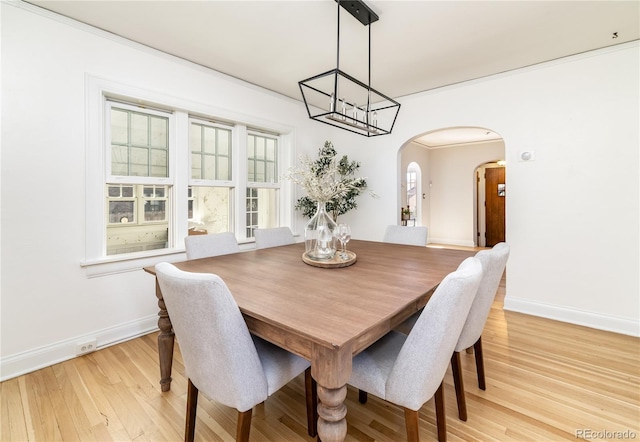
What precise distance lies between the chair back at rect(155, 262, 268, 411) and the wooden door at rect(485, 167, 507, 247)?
300 inches

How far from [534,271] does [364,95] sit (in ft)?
9.74

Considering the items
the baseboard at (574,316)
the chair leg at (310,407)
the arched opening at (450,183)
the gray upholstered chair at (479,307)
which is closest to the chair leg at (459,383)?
the gray upholstered chair at (479,307)

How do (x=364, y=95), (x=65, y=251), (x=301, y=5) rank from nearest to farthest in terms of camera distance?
(x=301, y=5) → (x=65, y=251) → (x=364, y=95)

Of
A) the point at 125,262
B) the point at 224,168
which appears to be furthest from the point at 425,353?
the point at 224,168

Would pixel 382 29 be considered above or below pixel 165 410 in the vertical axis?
above

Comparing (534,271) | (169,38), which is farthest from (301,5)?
(534,271)

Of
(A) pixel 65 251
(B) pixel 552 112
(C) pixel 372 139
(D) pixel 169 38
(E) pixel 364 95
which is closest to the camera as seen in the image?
(A) pixel 65 251

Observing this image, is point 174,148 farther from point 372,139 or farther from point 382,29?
point 372,139

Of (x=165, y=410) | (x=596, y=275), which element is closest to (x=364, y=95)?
(x=596, y=275)

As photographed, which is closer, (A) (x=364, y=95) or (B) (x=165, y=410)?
(B) (x=165, y=410)

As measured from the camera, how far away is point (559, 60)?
119 inches

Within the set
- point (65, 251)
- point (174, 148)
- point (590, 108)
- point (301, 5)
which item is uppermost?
point (301, 5)

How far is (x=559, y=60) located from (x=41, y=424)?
5.00 meters

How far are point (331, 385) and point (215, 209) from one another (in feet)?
10.0
